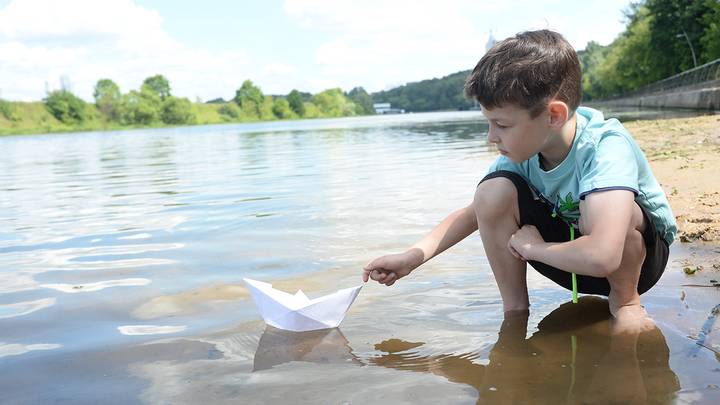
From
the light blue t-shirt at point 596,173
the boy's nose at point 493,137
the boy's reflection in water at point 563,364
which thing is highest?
the boy's nose at point 493,137

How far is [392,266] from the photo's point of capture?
2.41 metres

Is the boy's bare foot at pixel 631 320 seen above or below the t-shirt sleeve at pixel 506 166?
below

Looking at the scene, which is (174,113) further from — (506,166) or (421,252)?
(506,166)

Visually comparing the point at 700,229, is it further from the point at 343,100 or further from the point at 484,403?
the point at 343,100

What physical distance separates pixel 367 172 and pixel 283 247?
488cm

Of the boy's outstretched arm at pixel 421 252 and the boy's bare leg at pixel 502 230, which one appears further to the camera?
the boy's outstretched arm at pixel 421 252

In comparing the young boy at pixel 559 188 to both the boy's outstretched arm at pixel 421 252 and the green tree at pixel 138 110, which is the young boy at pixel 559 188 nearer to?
the boy's outstretched arm at pixel 421 252

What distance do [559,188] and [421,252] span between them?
0.55 m

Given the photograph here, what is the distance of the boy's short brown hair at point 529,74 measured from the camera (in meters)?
2.01

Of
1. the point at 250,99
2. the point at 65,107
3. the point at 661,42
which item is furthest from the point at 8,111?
the point at 661,42

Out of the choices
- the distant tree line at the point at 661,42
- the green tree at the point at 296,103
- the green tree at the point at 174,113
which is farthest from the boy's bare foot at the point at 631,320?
the green tree at the point at 296,103

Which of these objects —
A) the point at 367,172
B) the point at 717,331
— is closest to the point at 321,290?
the point at 717,331

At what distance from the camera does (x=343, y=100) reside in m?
166

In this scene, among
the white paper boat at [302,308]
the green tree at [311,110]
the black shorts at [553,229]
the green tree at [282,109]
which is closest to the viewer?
the black shorts at [553,229]
